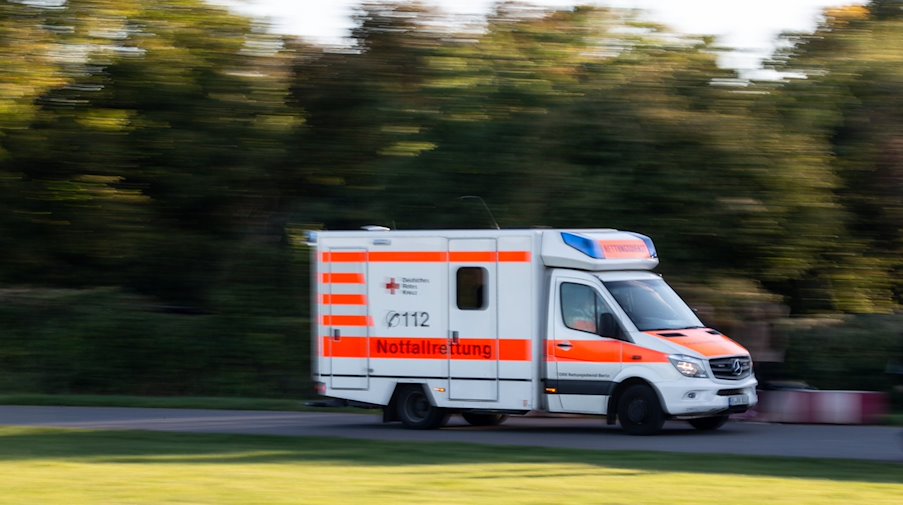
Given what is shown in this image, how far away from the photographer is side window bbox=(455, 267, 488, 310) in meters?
17.1

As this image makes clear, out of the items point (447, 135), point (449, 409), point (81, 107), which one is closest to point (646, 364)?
point (449, 409)

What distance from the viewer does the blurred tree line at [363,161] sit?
2197 centimetres

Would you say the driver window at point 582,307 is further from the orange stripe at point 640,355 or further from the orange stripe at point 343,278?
the orange stripe at point 343,278

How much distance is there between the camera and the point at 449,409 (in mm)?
17594

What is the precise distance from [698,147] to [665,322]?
570 centimetres

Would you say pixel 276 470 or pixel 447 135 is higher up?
pixel 447 135

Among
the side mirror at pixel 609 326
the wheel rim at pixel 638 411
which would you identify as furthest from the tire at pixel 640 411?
the side mirror at pixel 609 326

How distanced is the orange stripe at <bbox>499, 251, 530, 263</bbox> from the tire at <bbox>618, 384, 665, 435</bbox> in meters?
2.10

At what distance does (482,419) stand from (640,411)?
2.93 metres

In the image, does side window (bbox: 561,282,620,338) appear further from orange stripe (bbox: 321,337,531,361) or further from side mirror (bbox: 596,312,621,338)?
orange stripe (bbox: 321,337,531,361)

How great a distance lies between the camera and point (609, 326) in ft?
54.6

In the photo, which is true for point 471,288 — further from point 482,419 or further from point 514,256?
point 482,419

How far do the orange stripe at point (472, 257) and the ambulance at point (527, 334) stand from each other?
0.01 m

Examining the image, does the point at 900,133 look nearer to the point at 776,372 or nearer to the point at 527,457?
the point at 776,372
